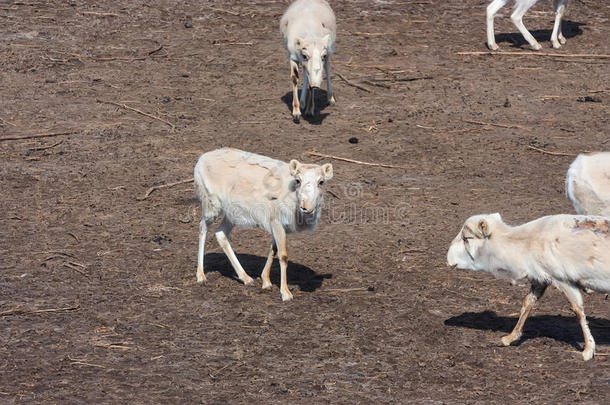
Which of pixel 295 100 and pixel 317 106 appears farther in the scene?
pixel 317 106

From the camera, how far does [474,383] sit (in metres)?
7.51

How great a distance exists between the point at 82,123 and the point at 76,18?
516 centimetres

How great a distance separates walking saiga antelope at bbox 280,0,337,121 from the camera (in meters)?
14.2

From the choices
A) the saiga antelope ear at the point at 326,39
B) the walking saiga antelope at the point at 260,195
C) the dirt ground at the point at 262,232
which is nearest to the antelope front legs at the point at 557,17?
the dirt ground at the point at 262,232

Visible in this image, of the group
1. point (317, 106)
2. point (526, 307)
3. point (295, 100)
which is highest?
point (526, 307)

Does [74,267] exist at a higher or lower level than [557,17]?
lower

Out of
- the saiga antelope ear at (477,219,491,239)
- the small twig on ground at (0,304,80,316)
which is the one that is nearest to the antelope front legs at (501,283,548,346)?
the saiga antelope ear at (477,219,491,239)

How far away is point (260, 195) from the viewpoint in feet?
30.7

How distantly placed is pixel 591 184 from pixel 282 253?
3.31m

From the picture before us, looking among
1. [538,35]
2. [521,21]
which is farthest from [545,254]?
[538,35]

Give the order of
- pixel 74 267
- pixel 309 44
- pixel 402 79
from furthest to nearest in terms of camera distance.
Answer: pixel 402 79 → pixel 309 44 → pixel 74 267

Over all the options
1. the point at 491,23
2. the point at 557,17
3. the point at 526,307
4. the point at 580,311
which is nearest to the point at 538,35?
the point at 557,17

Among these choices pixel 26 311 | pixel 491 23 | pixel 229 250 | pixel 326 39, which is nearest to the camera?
pixel 26 311

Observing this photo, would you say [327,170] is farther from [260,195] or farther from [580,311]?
[580,311]
